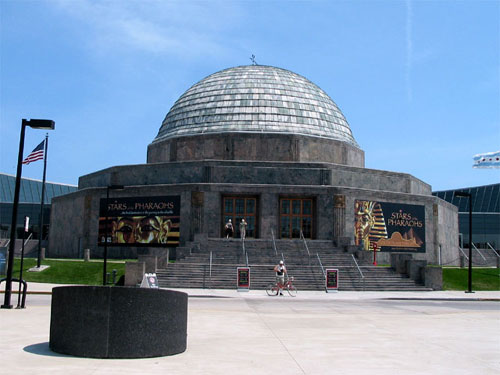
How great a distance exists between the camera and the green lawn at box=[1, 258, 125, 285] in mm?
18434

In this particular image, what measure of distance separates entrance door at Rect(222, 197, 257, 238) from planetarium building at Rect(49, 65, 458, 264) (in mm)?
42

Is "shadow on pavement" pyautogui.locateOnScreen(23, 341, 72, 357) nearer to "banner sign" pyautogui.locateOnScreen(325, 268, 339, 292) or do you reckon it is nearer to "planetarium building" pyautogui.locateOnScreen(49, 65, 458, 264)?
"banner sign" pyautogui.locateOnScreen(325, 268, 339, 292)

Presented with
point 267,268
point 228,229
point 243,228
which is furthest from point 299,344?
point 228,229

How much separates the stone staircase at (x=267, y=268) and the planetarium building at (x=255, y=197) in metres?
1.05

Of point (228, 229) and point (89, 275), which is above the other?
point (228, 229)

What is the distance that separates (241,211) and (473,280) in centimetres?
942

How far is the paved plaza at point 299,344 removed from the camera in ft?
16.7

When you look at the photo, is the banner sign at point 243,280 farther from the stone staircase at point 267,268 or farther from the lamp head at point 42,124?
the lamp head at point 42,124

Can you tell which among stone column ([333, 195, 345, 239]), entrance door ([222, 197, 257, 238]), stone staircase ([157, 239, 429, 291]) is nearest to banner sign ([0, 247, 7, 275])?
stone staircase ([157, 239, 429, 291])

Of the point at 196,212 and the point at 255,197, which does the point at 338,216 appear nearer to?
the point at 255,197

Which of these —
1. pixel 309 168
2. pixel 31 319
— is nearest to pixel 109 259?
pixel 309 168

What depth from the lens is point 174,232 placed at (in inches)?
930

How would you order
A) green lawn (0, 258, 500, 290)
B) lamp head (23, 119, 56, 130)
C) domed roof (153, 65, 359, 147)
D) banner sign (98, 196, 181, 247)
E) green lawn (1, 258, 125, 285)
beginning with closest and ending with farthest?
lamp head (23, 119, 56, 130) → green lawn (1, 258, 125, 285) → green lawn (0, 258, 500, 290) → banner sign (98, 196, 181, 247) → domed roof (153, 65, 359, 147)

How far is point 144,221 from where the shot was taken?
24125 mm
